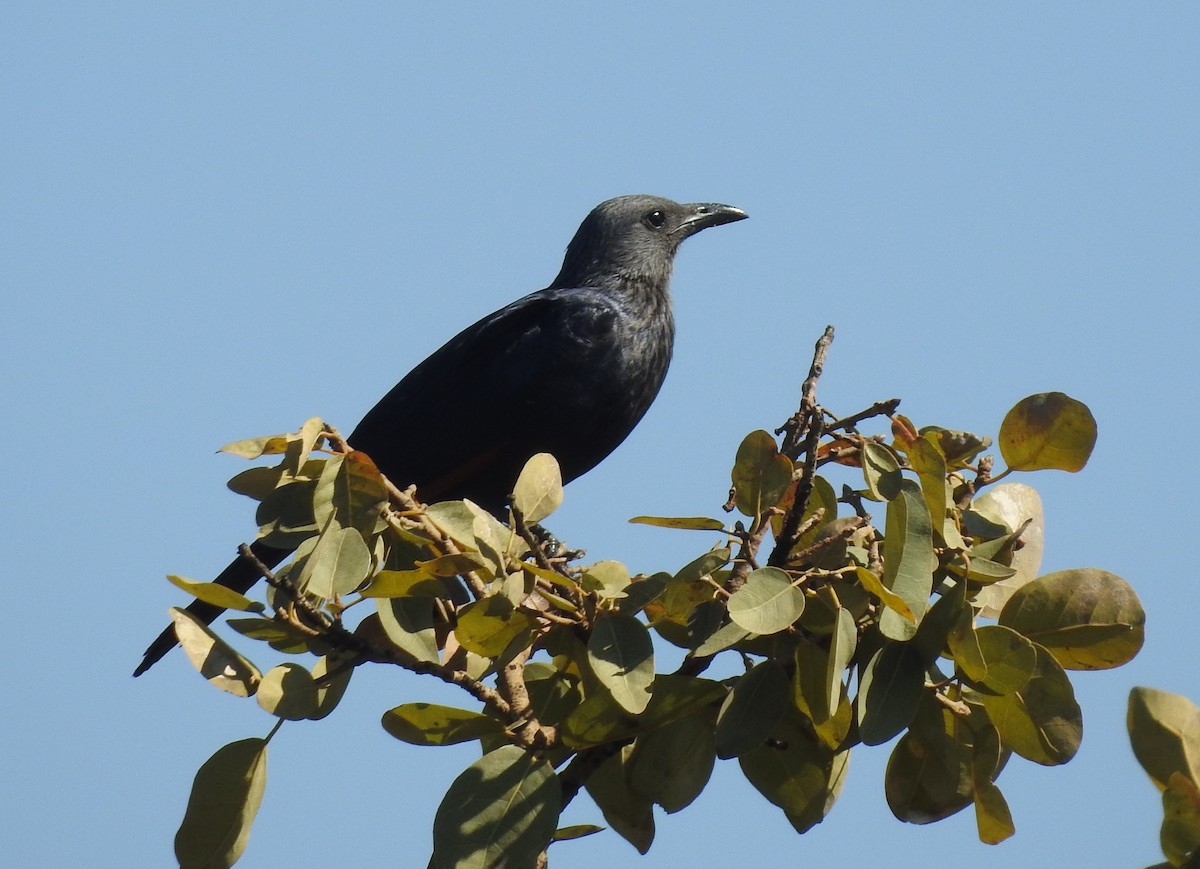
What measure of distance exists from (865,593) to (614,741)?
53 cm

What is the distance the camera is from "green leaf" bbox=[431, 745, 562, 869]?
7.50 ft

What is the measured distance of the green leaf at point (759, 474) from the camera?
7.96 ft

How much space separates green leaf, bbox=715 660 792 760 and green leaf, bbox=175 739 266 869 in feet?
2.55

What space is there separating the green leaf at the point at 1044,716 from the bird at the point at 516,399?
2.56m

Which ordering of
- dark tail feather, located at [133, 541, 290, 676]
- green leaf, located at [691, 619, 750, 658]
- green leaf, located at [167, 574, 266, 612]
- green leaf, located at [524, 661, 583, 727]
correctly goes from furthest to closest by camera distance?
dark tail feather, located at [133, 541, 290, 676] < green leaf, located at [524, 661, 583, 727] < green leaf, located at [691, 619, 750, 658] < green leaf, located at [167, 574, 266, 612]

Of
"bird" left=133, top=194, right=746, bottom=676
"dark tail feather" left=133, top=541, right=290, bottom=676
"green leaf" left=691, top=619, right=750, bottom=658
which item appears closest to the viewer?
"green leaf" left=691, top=619, right=750, bottom=658

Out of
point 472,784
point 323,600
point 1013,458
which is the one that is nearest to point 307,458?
point 323,600

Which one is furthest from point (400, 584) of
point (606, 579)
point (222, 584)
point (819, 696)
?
point (222, 584)

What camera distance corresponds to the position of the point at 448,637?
8.22 ft

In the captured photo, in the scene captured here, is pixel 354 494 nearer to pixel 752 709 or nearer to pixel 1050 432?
pixel 752 709

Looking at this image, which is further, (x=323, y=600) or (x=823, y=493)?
(x=823, y=493)

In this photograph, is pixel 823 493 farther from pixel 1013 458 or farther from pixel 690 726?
pixel 690 726

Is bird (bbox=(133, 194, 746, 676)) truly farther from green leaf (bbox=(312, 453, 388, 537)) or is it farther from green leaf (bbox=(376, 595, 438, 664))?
green leaf (bbox=(376, 595, 438, 664))

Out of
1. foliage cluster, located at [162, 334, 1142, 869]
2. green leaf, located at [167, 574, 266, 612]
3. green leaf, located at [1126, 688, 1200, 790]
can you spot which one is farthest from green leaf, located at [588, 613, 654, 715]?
green leaf, located at [1126, 688, 1200, 790]
